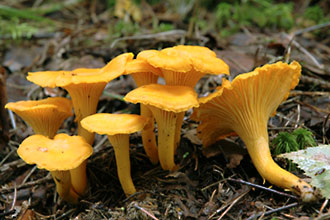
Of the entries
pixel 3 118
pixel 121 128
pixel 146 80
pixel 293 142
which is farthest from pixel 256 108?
pixel 3 118

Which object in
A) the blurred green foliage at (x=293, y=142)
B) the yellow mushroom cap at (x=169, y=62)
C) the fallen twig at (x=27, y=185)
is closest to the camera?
the yellow mushroom cap at (x=169, y=62)

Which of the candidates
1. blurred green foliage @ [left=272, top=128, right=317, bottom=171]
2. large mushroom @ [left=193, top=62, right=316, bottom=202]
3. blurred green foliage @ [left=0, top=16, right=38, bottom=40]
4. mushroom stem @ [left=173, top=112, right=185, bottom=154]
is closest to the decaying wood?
mushroom stem @ [left=173, top=112, right=185, bottom=154]

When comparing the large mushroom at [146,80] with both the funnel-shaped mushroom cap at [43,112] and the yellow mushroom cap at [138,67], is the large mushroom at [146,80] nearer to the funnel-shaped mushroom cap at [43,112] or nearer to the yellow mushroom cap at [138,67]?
the yellow mushroom cap at [138,67]

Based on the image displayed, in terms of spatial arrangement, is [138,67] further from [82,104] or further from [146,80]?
[82,104]

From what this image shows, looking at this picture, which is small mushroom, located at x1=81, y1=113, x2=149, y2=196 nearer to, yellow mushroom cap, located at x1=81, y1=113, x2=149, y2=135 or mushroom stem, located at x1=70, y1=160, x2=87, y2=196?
yellow mushroom cap, located at x1=81, y1=113, x2=149, y2=135

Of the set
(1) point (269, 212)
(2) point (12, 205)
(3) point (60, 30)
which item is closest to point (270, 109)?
(1) point (269, 212)

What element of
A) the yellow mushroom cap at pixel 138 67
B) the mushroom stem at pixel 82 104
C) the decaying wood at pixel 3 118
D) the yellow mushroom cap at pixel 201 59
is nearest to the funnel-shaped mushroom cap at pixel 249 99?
the yellow mushroom cap at pixel 201 59

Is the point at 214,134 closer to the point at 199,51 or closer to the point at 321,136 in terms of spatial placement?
the point at 199,51
